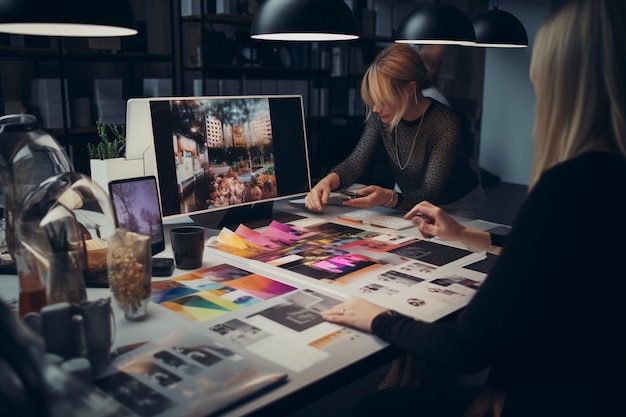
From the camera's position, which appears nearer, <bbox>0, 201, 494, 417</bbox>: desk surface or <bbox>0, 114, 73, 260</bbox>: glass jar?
<bbox>0, 201, 494, 417</bbox>: desk surface

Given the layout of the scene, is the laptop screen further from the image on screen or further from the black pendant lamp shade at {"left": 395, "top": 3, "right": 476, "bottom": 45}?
the black pendant lamp shade at {"left": 395, "top": 3, "right": 476, "bottom": 45}

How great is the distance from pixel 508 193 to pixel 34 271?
6.22 meters

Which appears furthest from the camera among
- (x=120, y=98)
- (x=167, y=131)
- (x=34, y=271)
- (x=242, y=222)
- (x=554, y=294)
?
(x=120, y=98)

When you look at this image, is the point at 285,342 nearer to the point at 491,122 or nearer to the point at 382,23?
the point at 382,23

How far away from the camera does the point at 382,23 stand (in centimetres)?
628

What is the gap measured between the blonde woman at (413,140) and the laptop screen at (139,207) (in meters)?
0.82

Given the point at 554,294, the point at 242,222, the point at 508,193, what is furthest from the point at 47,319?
the point at 508,193

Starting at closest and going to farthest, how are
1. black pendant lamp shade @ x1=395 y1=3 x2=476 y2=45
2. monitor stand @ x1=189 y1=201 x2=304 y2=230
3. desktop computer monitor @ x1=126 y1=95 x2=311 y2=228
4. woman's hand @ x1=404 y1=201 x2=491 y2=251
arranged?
woman's hand @ x1=404 y1=201 x2=491 y2=251 → desktop computer monitor @ x1=126 y1=95 x2=311 y2=228 → monitor stand @ x1=189 y1=201 x2=304 y2=230 → black pendant lamp shade @ x1=395 y1=3 x2=476 y2=45

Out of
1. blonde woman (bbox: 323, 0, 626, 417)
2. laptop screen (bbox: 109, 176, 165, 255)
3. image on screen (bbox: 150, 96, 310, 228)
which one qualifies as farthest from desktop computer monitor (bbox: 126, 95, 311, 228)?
blonde woman (bbox: 323, 0, 626, 417)

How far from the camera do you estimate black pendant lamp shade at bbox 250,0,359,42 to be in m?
1.70

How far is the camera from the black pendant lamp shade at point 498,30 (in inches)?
125

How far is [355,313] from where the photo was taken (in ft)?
3.84

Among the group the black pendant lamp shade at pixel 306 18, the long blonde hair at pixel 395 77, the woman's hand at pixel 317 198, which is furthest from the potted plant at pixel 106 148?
the long blonde hair at pixel 395 77

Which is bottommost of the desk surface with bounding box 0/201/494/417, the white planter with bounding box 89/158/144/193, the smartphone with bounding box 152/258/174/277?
the desk surface with bounding box 0/201/494/417
